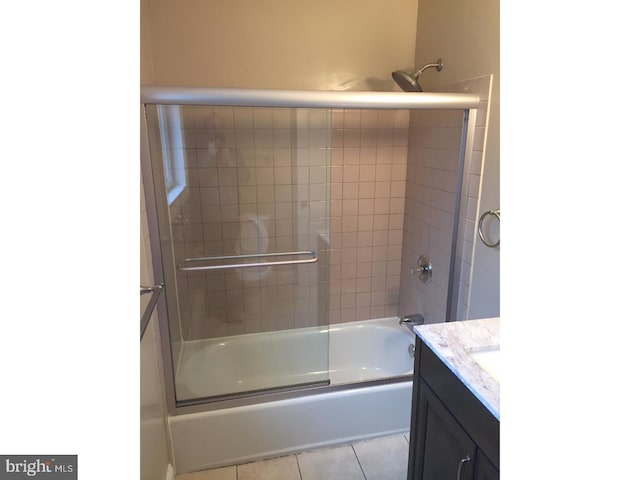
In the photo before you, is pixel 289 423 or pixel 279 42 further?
pixel 279 42

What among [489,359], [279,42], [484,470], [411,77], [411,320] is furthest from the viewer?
[411,320]

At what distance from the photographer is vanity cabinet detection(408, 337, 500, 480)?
889 millimetres

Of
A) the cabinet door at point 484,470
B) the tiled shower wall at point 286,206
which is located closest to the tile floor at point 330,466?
the tiled shower wall at point 286,206

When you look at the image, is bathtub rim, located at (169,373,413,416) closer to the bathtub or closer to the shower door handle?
the bathtub

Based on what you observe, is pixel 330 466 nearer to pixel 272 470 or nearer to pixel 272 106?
pixel 272 470

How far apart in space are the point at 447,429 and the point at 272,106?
126cm

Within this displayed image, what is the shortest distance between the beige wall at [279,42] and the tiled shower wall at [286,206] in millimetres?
204

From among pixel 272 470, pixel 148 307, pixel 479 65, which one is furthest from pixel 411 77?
pixel 272 470

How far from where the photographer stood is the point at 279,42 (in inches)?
84.2

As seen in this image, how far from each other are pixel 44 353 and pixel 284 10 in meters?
2.15

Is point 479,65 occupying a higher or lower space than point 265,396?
higher
